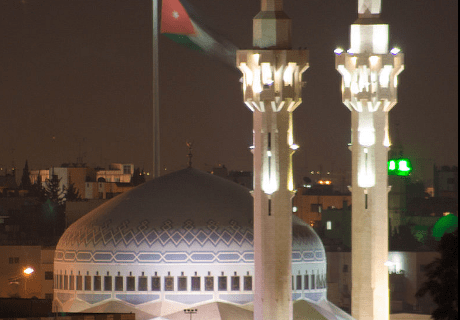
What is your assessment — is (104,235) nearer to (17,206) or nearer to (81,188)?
(17,206)

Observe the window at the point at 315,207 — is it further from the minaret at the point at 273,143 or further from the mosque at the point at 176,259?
the minaret at the point at 273,143

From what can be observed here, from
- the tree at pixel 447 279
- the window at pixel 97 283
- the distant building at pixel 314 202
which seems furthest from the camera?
the distant building at pixel 314 202

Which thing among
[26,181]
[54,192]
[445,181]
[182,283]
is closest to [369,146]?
[182,283]

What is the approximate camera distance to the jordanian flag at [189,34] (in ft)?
153

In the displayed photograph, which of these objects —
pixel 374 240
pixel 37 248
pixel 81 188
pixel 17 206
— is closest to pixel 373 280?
pixel 374 240

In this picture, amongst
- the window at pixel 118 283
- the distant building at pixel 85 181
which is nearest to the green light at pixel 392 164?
the distant building at pixel 85 181

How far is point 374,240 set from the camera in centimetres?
4500

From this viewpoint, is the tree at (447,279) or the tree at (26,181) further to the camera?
the tree at (26,181)

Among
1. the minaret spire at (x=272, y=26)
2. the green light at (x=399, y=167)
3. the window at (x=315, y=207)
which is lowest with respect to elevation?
the window at (x=315, y=207)

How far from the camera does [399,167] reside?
126438 millimetres

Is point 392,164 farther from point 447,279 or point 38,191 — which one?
point 447,279

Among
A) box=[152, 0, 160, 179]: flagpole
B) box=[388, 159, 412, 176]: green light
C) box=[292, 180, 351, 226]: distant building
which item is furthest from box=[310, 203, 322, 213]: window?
box=[152, 0, 160, 179]: flagpole

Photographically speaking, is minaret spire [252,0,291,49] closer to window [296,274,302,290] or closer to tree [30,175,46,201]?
window [296,274,302,290]

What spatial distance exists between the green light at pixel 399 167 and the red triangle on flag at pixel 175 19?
76.5 m
